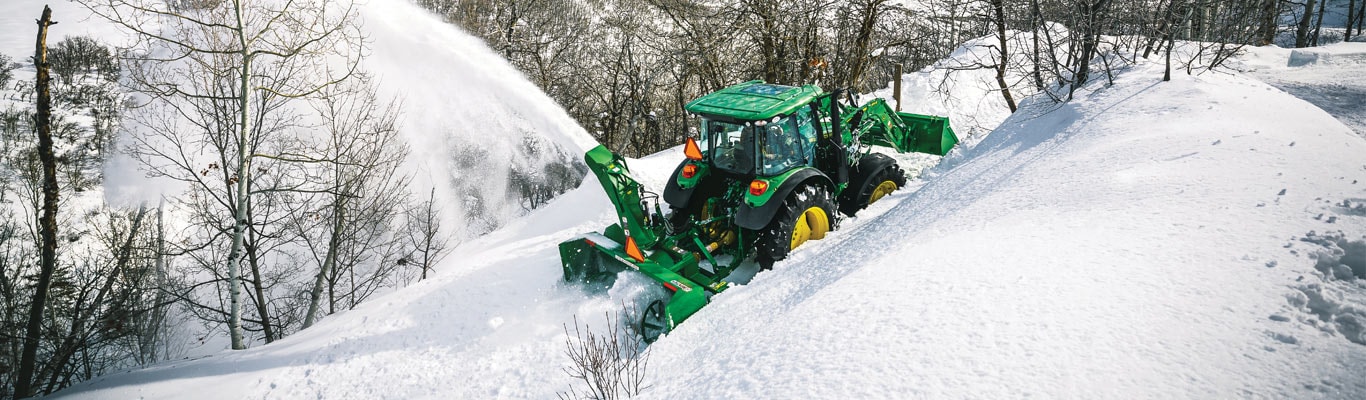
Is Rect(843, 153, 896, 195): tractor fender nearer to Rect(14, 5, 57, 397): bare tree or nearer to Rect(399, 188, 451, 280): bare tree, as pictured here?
Rect(399, 188, 451, 280): bare tree

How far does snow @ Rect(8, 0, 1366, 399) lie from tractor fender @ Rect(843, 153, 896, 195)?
440 millimetres

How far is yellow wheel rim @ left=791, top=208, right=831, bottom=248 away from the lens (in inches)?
260

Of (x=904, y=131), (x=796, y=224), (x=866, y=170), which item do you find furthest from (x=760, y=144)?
(x=904, y=131)

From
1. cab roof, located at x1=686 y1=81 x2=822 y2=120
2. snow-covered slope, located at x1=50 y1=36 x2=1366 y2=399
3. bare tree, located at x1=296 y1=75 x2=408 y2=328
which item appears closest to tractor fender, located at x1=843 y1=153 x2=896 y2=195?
snow-covered slope, located at x1=50 y1=36 x2=1366 y2=399

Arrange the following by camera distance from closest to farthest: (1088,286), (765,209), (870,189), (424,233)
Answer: (1088,286) → (765,209) → (870,189) → (424,233)

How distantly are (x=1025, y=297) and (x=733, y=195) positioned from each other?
12.6 feet

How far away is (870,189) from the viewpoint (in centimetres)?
768

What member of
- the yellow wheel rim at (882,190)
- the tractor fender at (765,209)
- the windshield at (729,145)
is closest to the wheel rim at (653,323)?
the tractor fender at (765,209)

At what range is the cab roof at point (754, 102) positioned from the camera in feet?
21.0

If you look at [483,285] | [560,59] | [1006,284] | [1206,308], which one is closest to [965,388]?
[1006,284]

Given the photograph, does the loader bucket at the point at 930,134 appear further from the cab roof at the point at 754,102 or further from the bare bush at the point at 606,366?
the bare bush at the point at 606,366

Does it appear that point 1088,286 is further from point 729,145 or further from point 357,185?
point 357,185

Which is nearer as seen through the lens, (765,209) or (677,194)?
(765,209)

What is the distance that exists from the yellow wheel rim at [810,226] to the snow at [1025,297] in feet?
0.81
